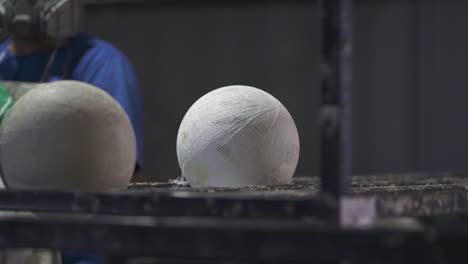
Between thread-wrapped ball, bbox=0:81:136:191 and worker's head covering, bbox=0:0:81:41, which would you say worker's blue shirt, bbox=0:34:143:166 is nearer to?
worker's head covering, bbox=0:0:81:41

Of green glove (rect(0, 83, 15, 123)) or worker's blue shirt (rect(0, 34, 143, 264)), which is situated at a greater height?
Result: green glove (rect(0, 83, 15, 123))

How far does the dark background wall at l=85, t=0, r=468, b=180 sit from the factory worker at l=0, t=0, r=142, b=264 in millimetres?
3111

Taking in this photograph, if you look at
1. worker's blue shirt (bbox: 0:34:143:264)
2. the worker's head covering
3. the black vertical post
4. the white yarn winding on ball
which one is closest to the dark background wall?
worker's blue shirt (bbox: 0:34:143:264)

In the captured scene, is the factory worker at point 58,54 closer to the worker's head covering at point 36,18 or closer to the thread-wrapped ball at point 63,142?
the worker's head covering at point 36,18

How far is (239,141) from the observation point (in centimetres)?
223

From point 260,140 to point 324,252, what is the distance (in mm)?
1067

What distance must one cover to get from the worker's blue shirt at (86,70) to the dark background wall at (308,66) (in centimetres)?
311

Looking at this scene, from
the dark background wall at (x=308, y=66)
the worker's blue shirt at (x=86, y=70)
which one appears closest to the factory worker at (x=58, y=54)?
the worker's blue shirt at (x=86, y=70)

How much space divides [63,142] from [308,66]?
5.40m

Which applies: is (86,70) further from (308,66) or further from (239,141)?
(308,66)

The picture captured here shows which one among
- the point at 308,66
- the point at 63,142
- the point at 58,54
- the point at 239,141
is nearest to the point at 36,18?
the point at 58,54

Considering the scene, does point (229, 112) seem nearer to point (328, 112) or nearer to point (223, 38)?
point (328, 112)

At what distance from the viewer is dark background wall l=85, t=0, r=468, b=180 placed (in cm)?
686

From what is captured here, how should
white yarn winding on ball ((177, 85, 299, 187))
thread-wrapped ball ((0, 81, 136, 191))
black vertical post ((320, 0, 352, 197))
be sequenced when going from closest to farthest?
black vertical post ((320, 0, 352, 197)) < thread-wrapped ball ((0, 81, 136, 191)) < white yarn winding on ball ((177, 85, 299, 187))
